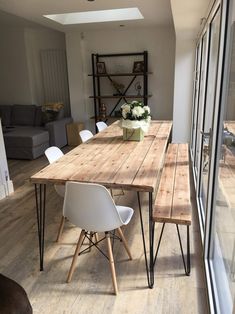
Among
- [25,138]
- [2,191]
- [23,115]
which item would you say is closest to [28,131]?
[25,138]

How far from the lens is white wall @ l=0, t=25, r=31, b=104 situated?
564 cm

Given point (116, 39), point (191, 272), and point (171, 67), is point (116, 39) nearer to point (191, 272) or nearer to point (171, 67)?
point (171, 67)

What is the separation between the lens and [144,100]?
5324 mm

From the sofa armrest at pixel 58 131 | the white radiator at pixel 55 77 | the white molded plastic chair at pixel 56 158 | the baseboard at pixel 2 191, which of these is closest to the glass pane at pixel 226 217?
the white molded plastic chair at pixel 56 158

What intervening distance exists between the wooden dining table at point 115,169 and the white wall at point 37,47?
3.75m

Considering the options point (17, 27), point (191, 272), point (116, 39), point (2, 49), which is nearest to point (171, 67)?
point (116, 39)

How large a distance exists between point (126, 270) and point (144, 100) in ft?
12.7

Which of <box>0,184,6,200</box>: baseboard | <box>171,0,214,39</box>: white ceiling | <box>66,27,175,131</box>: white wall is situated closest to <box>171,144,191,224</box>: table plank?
<box>171,0,214,39</box>: white ceiling

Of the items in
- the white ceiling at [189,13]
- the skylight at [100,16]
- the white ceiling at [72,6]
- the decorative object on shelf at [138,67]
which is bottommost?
the decorative object on shelf at [138,67]

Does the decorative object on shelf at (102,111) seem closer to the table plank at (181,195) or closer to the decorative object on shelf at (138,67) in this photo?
the decorative object on shelf at (138,67)

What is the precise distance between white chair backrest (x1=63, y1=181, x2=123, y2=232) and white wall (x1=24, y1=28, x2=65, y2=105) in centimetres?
477

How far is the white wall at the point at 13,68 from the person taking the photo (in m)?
5.64

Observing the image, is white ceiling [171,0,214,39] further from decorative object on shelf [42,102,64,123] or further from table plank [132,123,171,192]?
decorative object on shelf [42,102,64,123]

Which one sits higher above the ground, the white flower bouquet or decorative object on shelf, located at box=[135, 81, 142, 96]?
decorative object on shelf, located at box=[135, 81, 142, 96]
